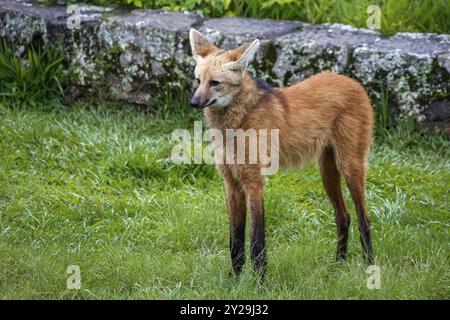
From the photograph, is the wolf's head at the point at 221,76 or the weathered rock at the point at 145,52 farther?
the weathered rock at the point at 145,52

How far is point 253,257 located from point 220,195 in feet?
3.87

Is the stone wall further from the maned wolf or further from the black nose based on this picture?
the black nose

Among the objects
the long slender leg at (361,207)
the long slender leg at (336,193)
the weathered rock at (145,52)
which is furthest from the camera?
the weathered rock at (145,52)

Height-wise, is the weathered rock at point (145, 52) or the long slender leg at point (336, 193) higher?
the weathered rock at point (145, 52)

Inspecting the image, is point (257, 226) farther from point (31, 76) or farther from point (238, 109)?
point (31, 76)

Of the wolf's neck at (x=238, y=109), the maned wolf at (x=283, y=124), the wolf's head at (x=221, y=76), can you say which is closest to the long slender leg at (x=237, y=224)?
the maned wolf at (x=283, y=124)

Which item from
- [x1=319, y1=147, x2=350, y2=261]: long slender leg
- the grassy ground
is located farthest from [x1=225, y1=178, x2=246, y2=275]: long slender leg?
[x1=319, y1=147, x2=350, y2=261]: long slender leg

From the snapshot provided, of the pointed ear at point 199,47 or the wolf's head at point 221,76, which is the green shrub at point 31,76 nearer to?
the pointed ear at point 199,47

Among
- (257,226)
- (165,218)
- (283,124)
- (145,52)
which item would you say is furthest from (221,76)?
(145,52)

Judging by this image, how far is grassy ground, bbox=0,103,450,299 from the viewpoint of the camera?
4.02 meters

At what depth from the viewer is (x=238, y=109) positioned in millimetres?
4070

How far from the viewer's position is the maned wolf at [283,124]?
4.01m

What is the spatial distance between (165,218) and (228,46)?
2.10 meters

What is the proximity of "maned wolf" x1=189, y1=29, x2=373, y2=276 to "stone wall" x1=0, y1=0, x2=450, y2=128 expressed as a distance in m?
1.69
